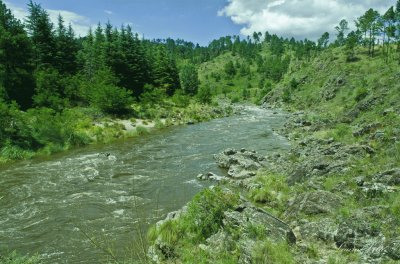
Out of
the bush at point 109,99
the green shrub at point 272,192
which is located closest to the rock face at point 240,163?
the green shrub at point 272,192

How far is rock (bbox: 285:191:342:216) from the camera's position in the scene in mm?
13984

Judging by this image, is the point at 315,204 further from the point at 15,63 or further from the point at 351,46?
the point at 351,46

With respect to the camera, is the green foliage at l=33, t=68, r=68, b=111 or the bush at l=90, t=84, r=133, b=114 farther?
the bush at l=90, t=84, r=133, b=114

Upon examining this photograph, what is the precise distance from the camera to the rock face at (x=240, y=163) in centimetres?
2465

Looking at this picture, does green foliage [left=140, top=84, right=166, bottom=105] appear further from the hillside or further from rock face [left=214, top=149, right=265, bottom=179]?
the hillside

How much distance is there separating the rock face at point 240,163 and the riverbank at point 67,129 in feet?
51.2

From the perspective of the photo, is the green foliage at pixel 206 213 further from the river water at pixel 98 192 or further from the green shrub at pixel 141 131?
the green shrub at pixel 141 131

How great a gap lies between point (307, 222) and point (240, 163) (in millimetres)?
13194

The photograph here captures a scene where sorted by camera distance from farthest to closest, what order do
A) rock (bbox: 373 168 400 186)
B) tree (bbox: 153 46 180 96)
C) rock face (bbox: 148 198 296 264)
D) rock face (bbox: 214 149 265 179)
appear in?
tree (bbox: 153 46 180 96)
rock face (bbox: 214 149 265 179)
rock (bbox: 373 168 400 186)
rock face (bbox: 148 198 296 264)

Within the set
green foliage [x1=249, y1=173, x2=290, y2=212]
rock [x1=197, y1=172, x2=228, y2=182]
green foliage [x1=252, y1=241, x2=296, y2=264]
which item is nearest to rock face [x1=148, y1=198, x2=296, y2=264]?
green foliage [x1=252, y1=241, x2=296, y2=264]

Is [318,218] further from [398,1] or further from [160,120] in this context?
[398,1]

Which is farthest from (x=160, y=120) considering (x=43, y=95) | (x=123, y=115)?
(x=43, y=95)

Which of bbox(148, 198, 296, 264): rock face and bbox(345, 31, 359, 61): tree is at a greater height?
bbox(345, 31, 359, 61): tree

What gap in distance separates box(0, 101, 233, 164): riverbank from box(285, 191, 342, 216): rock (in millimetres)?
24799
